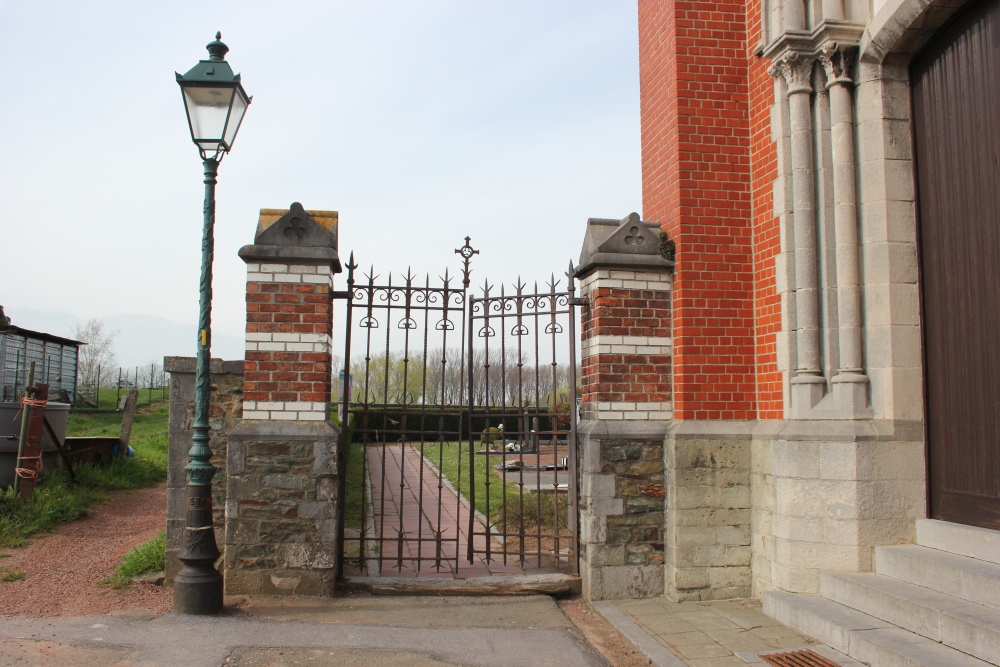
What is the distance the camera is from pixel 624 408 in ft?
20.0

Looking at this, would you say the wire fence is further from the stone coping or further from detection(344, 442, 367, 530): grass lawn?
the stone coping

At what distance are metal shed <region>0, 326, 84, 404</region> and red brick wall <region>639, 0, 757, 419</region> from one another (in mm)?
18692

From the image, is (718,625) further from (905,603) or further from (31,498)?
(31,498)

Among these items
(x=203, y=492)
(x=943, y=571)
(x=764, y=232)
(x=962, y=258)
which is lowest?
(x=943, y=571)

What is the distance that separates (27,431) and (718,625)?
818 cm

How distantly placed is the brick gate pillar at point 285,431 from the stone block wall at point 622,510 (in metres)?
2.03

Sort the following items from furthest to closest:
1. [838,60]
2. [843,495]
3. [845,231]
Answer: [838,60]
[845,231]
[843,495]

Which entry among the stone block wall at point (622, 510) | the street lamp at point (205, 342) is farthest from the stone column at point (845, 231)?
the street lamp at point (205, 342)

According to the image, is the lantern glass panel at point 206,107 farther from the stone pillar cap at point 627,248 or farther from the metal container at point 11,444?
the metal container at point 11,444

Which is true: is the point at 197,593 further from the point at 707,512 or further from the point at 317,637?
the point at 707,512

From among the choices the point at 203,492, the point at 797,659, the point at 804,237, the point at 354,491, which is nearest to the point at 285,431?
the point at 203,492

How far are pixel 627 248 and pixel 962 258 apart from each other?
240cm

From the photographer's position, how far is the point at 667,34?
6523 millimetres

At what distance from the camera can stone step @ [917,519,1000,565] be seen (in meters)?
4.43
